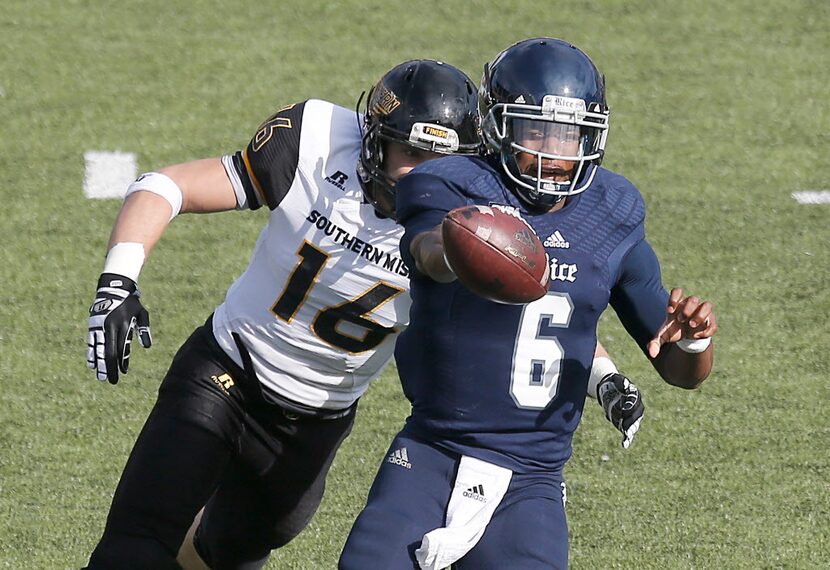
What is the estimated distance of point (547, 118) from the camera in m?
3.35

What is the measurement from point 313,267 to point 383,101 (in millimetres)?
517

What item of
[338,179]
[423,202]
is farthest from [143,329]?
[423,202]

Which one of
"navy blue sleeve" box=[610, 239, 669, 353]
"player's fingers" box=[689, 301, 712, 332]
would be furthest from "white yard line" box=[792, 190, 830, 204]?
"player's fingers" box=[689, 301, 712, 332]

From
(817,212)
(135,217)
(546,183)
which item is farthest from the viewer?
(817,212)

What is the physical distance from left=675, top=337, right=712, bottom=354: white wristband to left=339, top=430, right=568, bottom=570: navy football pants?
0.45 meters

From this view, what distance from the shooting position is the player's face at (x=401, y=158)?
3908 mm

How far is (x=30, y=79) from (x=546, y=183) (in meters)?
5.78

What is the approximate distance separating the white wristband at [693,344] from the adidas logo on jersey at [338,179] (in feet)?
3.80

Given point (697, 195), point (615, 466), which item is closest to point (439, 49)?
point (697, 195)

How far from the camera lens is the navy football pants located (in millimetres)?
3199

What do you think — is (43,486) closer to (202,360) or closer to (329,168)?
(202,360)

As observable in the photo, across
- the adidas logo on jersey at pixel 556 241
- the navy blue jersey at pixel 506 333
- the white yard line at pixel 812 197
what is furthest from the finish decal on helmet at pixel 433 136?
the white yard line at pixel 812 197

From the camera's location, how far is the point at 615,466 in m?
5.38

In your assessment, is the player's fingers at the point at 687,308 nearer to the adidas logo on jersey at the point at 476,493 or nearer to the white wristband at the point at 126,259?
the adidas logo on jersey at the point at 476,493
